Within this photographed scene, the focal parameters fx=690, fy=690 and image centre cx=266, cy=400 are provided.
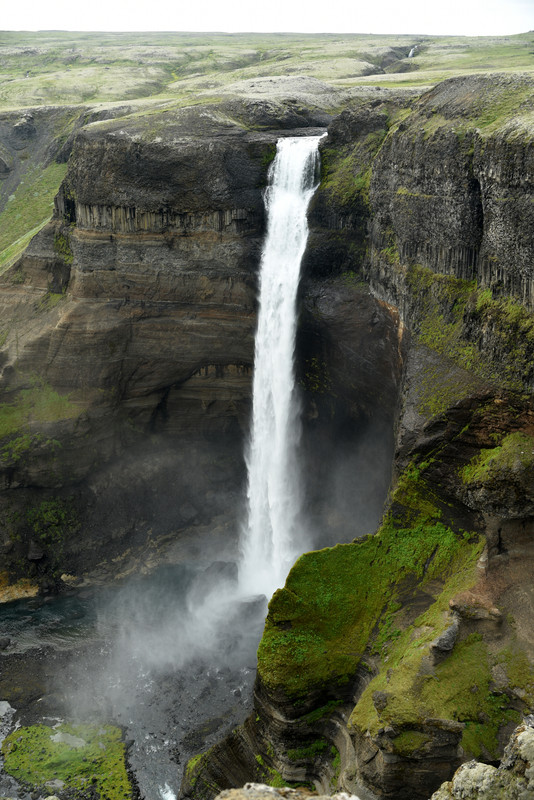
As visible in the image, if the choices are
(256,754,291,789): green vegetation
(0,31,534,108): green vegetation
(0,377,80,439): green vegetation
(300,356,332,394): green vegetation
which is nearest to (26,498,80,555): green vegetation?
(0,377,80,439): green vegetation

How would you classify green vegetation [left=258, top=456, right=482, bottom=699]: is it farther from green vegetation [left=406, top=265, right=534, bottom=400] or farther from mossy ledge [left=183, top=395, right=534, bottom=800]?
green vegetation [left=406, top=265, right=534, bottom=400]

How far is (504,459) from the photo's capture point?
71.7 ft

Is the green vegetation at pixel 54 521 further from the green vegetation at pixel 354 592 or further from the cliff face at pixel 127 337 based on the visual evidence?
the green vegetation at pixel 354 592

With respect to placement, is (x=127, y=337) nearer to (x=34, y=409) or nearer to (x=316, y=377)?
(x=34, y=409)

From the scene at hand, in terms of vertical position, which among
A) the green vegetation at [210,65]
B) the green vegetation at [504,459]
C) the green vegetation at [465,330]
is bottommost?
the green vegetation at [504,459]

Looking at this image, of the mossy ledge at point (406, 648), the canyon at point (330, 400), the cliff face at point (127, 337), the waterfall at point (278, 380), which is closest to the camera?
the mossy ledge at point (406, 648)

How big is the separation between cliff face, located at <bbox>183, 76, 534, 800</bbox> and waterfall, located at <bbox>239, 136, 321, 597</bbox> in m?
11.2

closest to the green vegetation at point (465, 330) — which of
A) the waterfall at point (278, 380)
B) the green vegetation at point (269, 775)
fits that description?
the waterfall at point (278, 380)

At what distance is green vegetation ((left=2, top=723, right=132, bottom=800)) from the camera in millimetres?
26219

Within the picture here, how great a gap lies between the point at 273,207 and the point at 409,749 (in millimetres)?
29216

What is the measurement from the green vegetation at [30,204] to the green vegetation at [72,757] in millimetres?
40089

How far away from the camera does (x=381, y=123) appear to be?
36.4m

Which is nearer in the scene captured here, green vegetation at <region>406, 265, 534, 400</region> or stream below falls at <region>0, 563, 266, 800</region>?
green vegetation at <region>406, 265, 534, 400</region>

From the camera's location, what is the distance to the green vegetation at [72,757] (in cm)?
2622
